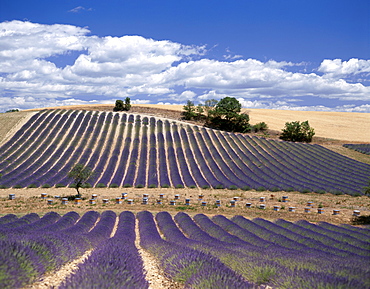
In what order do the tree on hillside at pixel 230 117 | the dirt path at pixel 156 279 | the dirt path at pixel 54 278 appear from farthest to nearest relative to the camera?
the tree on hillside at pixel 230 117 → the dirt path at pixel 156 279 → the dirt path at pixel 54 278

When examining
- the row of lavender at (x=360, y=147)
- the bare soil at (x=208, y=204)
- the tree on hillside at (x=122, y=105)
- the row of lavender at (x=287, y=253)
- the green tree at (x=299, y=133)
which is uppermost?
the tree on hillside at (x=122, y=105)

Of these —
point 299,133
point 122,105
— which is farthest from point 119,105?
point 299,133

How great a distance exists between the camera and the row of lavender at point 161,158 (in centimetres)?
3647

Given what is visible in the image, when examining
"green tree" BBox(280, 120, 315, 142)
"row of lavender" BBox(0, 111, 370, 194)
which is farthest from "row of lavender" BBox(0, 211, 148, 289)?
"green tree" BBox(280, 120, 315, 142)

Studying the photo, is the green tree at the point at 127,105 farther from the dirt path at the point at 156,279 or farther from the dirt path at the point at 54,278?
the dirt path at the point at 54,278

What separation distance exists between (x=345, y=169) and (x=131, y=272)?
4358cm

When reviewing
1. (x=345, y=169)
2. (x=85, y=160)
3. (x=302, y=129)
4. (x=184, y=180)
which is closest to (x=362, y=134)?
(x=302, y=129)

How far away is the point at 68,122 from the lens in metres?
57.9

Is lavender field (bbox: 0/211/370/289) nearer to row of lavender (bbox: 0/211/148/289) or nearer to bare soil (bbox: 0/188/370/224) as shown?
row of lavender (bbox: 0/211/148/289)

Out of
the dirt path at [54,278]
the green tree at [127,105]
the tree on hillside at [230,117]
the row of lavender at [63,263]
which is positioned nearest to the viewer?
the row of lavender at [63,263]

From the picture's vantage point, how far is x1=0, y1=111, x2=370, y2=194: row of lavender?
120ft

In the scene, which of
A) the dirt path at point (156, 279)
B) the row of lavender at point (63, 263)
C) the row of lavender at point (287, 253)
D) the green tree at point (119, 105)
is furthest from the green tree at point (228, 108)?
the row of lavender at point (63, 263)

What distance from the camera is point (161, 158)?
4631 centimetres

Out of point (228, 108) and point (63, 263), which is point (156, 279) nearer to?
point (63, 263)
